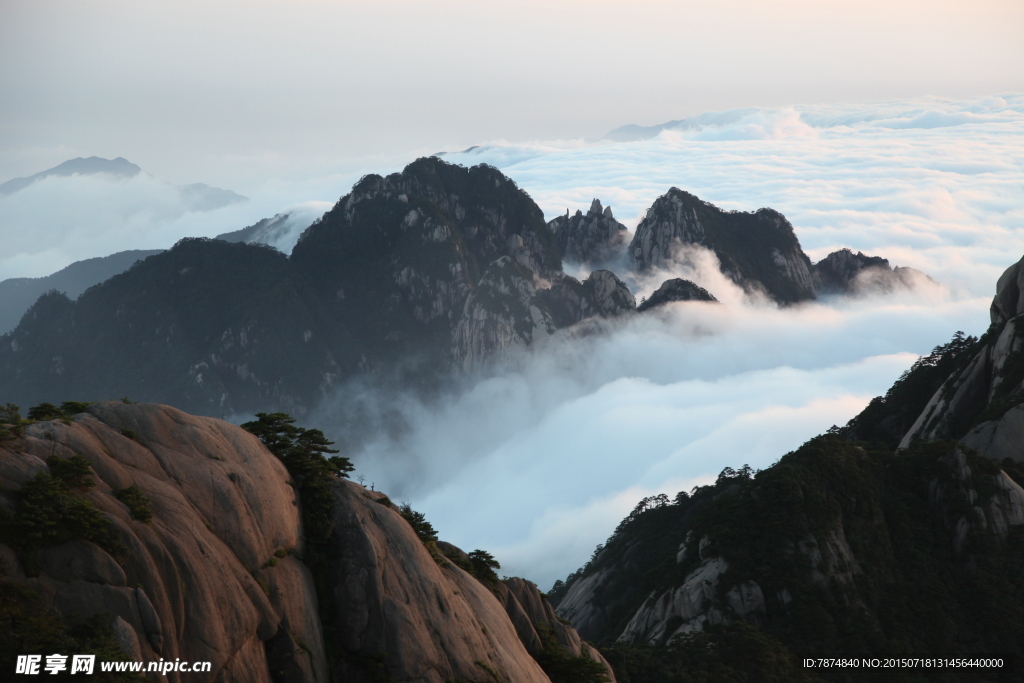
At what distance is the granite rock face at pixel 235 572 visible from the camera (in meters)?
25.3

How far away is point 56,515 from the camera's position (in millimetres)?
24562

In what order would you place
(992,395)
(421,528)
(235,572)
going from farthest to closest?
(992,395) < (421,528) < (235,572)

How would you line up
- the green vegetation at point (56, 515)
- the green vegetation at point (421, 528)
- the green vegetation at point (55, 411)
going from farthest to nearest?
the green vegetation at point (421, 528)
the green vegetation at point (55, 411)
the green vegetation at point (56, 515)

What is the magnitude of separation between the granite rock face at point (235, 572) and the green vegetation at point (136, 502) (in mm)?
247

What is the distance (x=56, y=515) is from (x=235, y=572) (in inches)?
286

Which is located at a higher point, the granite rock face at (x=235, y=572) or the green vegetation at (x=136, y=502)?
the green vegetation at (x=136, y=502)

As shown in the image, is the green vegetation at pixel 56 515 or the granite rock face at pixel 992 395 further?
the granite rock face at pixel 992 395

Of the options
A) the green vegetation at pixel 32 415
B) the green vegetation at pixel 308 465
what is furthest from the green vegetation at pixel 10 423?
the green vegetation at pixel 308 465

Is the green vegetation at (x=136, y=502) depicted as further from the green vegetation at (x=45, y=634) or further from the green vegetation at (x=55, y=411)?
the green vegetation at (x=55, y=411)

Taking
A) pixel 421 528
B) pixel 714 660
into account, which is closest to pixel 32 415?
pixel 421 528

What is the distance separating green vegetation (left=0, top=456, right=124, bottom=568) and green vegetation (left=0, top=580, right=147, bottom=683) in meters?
1.26

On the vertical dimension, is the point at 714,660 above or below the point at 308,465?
below

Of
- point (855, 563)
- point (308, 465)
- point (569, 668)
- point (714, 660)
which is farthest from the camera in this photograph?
point (855, 563)

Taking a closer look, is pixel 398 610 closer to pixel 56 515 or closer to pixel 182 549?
pixel 182 549
